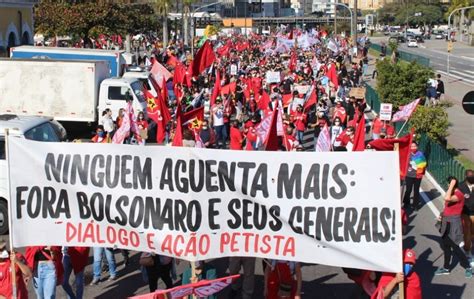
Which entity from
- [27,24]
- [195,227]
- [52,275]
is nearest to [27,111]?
[52,275]

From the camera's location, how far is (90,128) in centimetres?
2552

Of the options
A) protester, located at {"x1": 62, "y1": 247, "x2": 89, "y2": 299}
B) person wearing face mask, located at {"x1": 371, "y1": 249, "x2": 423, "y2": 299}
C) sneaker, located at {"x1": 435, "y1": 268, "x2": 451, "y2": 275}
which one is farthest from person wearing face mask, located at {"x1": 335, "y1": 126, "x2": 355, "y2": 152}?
person wearing face mask, located at {"x1": 371, "y1": 249, "x2": 423, "y2": 299}

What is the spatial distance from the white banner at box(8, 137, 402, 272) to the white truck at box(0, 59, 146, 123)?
17.2m

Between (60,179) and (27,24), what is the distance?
40.4 metres

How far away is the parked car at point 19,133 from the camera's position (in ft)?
42.6

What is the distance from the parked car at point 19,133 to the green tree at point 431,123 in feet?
28.3

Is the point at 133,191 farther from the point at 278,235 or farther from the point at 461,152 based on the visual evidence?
the point at 461,152

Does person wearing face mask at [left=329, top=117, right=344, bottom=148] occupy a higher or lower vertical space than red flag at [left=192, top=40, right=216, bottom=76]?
lower

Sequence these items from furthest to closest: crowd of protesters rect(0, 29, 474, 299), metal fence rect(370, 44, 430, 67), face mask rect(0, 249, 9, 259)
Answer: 1. metal fence rect(370, 44, 430, 67)
2. crowd of protesters rect(0, 29, 474, 299)
3. face mask rect(0, 249, 9, 259)

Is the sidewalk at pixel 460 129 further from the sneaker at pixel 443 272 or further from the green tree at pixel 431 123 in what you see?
the sneaker at pixel 443 272

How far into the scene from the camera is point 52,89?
2483 cm

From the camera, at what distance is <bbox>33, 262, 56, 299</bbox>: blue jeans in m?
8.73

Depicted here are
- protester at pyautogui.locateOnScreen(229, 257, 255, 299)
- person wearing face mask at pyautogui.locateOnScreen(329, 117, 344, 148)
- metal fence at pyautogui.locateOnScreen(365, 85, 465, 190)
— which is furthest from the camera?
person wearing face mask at pyautogui.locateOnScreen(329, 117, 344, 148)

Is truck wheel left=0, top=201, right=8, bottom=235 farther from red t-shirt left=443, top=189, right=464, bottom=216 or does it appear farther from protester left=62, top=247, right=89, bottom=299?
red t-shirt left=443, top=189, right=464, bottom=216
